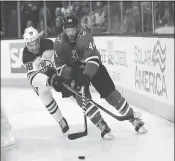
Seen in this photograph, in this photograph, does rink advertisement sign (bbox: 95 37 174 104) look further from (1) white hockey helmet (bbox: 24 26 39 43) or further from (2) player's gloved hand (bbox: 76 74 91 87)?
(1) white hockey helmet (bbox: 24 26 39 43)

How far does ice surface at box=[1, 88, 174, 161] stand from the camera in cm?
296

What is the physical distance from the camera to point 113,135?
353 centimetres

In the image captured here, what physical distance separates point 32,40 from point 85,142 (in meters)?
0.86

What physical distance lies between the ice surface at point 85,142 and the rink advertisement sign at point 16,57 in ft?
8.78

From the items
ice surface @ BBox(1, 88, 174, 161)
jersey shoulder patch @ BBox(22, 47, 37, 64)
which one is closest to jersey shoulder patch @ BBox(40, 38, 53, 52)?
jersey shoulder patch @ BBox(22, 47, 37, 64)

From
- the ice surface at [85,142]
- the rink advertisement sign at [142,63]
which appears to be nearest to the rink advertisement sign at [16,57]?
Result: the rink advertisement sign at [142,63]

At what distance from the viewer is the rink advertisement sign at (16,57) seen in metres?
7.50

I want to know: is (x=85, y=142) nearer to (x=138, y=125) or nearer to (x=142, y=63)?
(x=138, y=125)

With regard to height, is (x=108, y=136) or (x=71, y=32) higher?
(x=71, y=32)

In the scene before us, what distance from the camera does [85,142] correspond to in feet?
11.3

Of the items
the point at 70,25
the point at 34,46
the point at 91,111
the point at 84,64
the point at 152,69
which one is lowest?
the point at 91,111

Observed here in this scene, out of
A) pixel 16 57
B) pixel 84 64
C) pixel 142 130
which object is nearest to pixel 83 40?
pixel 84 64

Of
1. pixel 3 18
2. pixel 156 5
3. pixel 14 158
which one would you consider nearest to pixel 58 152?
pixel 14 158

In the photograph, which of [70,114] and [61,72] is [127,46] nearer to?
[70,114]
